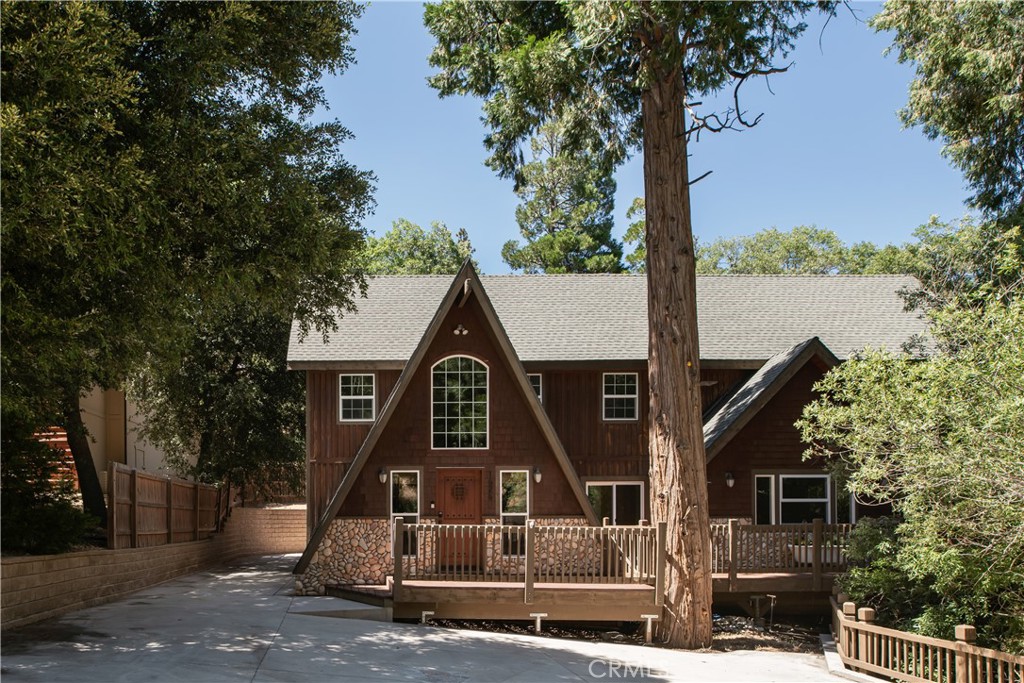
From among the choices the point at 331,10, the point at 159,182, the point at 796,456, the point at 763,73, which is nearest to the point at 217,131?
the point at 159,182

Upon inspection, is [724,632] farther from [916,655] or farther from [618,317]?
[618,317]

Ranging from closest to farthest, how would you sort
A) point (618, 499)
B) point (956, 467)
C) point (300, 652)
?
point (956, 467) → point (300, 652) → point (618, 499)

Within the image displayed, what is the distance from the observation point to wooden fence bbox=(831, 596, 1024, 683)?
431 inches

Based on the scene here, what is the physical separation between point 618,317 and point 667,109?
7170mm

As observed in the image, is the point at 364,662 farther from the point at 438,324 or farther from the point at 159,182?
the point at 438,324

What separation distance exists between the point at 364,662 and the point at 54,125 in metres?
7.02

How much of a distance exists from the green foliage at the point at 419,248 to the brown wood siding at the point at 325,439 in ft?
88.6

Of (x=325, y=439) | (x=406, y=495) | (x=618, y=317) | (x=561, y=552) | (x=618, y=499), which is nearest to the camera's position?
(x=561, y=552)

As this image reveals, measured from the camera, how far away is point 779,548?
1728cm

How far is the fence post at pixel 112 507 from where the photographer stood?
49.0 ft

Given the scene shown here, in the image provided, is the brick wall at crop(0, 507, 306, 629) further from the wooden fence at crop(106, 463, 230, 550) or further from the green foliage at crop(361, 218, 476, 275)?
the green foliage at crop(361, 218, 476, 275)

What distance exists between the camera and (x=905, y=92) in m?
20.3

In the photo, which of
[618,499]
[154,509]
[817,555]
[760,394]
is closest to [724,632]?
[817,555]

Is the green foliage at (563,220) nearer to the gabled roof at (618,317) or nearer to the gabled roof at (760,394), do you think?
the gabled roof at (618,317)
